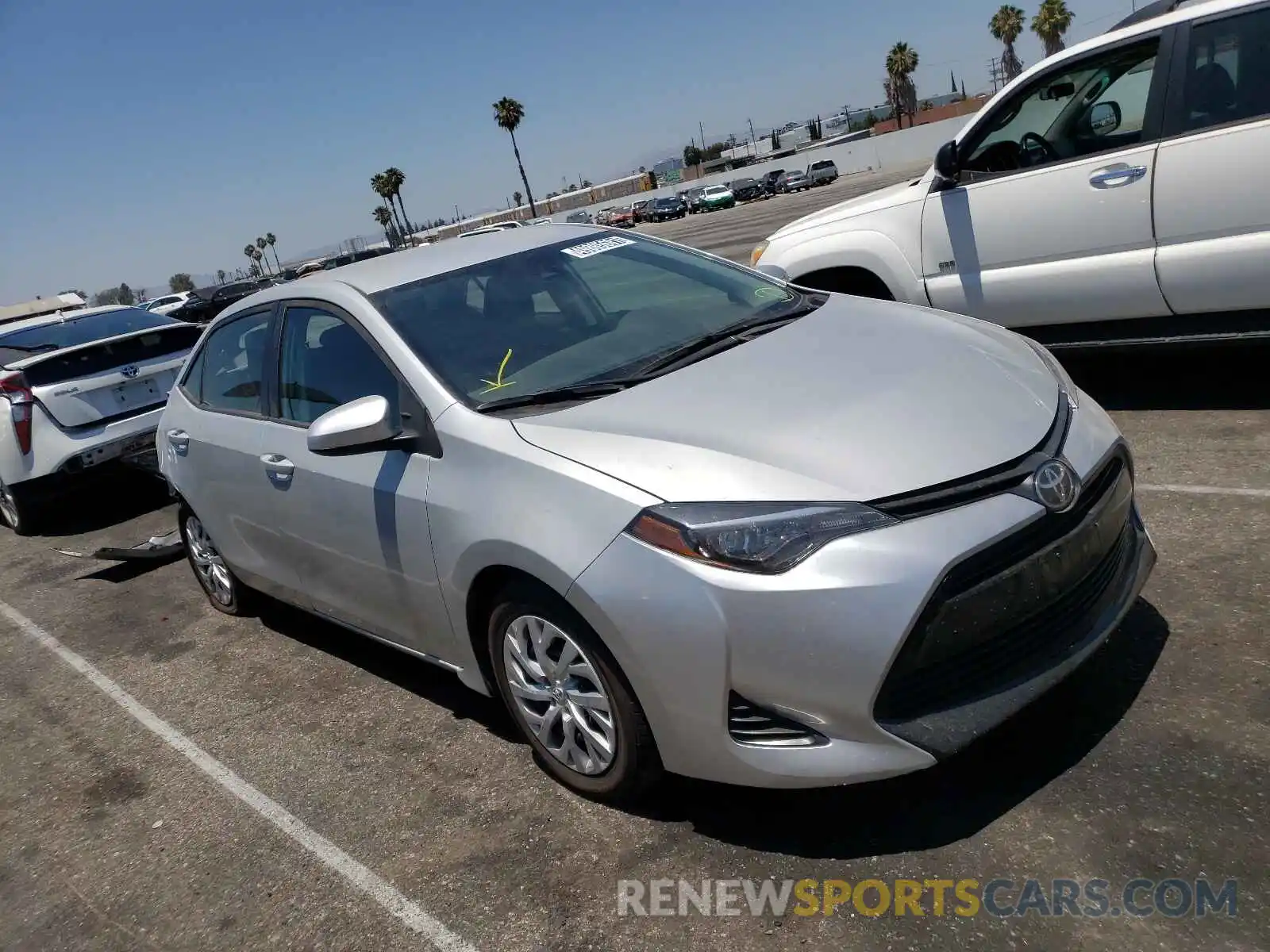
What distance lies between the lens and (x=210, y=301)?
109 ft

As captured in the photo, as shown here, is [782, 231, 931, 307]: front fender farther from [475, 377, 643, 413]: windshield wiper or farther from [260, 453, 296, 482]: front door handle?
[260, 453, 296, 482]: front door handle

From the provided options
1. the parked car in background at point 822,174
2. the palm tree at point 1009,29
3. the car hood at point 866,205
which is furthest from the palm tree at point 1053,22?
the car hood at point 866,205

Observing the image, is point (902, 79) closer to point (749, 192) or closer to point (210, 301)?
point (749, 192)

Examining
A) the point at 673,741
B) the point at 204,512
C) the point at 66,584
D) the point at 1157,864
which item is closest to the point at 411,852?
the point at 673,741

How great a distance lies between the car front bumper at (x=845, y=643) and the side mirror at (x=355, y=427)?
95 cm

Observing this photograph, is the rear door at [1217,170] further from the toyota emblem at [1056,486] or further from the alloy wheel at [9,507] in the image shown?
the alloy wheel at [9,507]

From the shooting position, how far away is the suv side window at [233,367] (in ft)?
14.1

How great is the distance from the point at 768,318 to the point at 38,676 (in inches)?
168

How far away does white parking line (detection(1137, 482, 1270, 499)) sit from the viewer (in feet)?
13.7

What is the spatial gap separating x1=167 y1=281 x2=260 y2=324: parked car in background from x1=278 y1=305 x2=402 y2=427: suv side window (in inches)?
1124

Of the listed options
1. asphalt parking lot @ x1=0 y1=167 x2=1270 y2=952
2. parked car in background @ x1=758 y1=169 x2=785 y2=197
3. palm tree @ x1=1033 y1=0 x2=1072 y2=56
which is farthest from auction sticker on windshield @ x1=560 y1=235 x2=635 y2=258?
palm tree @ x1=1033 y1=0 x2=1072 y2=56

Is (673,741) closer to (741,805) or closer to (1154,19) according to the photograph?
(741,805)

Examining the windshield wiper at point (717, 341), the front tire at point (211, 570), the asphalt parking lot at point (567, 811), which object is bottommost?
the asphalt parking lot at point (567, 811)

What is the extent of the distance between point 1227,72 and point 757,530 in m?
3.82
